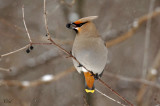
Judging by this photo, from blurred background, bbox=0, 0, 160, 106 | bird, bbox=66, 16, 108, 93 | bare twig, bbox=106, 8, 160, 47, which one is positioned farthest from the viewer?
blurred background, bbox=0, 0, 160, 106

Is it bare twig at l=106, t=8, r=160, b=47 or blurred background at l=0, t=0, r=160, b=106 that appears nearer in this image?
bare twig at l=106, t=8, r=160, b=47

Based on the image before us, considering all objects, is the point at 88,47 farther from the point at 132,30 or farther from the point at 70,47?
the point at 70,47

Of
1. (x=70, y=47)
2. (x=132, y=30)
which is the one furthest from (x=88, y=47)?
(x=70, y=47)

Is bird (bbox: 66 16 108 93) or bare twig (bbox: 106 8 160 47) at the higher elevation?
bird (bbox: 66 16 108 93)

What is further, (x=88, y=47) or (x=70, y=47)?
(x=70, y=47)

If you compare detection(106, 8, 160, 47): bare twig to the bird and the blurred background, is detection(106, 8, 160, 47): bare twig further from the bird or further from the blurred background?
the bird

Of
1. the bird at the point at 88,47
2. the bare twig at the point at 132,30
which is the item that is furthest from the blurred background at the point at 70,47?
the bird at the point at 88,47

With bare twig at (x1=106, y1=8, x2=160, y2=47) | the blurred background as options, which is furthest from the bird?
the blurred background

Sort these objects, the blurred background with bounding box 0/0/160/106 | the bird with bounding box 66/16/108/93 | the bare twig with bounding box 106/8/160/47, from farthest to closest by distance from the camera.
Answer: the blurred background with bounding box 0/0/160/106, the bare twig with bounding box 106/8/160/47, the bird with bounding box 66/16/108/93

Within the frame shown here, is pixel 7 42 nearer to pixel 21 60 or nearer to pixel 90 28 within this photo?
pixel 21 60

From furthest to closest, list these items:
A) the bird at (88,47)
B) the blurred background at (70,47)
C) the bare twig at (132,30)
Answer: the blurred background at (70,47) < the bare twig at (132,30) < the bird at (88,47)

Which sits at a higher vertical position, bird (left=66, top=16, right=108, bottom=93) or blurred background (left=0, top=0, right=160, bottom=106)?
bird (left=66, top=16, right=108, bottom=93)

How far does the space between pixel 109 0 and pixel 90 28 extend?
359 cm

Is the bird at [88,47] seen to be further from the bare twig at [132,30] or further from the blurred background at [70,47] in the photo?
the blurred background at [70,47]
